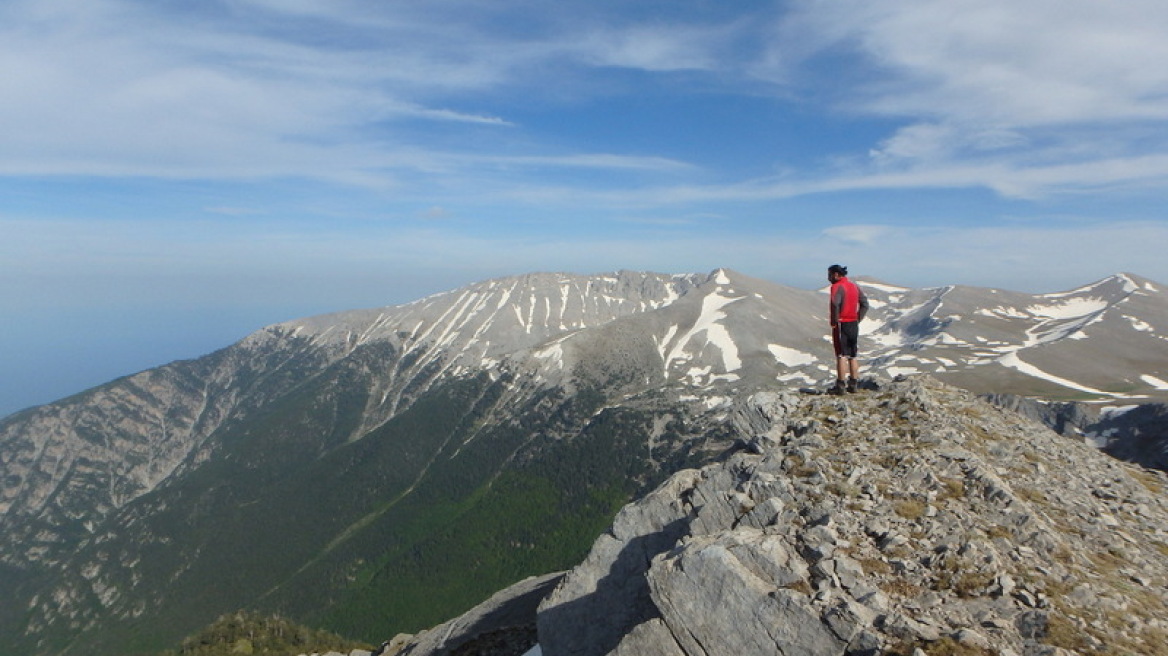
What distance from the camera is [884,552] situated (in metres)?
16.0

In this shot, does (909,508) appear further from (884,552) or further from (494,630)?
(494,630)

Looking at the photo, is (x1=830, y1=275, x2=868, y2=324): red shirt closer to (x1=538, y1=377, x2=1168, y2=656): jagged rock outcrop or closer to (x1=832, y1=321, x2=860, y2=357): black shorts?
(x1=832, y1=321, x2=860, y2=357): black shorts

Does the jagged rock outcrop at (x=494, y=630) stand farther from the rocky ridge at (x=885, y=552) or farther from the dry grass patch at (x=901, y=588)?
the dry grass patch at (x=901, y=588)

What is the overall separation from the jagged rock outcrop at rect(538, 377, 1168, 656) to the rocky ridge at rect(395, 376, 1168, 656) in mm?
49

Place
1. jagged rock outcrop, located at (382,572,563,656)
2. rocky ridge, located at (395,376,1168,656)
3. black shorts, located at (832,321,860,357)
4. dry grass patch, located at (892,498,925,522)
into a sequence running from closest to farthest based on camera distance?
1. rocky ridge, located at (395,376,1168,656)
2. dry grass patch, located at (892,498,925,522)
3. black shorts, located at (832,321,860,357)
4. jagged rock outcrop, located at (382,572,563,656)

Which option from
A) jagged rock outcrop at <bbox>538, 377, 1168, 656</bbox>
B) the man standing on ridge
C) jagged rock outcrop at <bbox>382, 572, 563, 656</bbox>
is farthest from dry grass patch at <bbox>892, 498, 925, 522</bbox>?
jagged rock outcrop at <bbox>382, 572, 563, 656</bbox>

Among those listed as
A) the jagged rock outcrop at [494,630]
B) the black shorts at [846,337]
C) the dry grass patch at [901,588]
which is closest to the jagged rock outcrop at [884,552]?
the dry grass patch at [901,588]

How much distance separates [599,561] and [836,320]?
14612 mm

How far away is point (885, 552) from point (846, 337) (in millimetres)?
12672

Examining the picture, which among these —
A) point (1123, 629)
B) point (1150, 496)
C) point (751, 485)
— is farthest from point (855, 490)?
point (1150, 496)

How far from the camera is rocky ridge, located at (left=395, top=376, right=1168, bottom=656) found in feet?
45.5

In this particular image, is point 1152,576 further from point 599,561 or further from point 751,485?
point 599,561

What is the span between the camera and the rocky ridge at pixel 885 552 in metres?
13.9

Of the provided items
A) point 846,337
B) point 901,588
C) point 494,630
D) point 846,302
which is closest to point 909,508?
point 901,588
